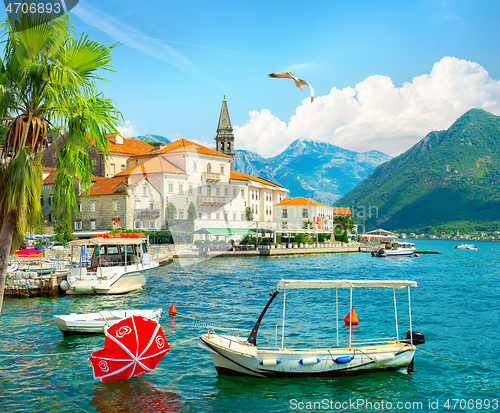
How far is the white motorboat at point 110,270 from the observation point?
26.4 metres

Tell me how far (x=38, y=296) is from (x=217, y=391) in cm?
1862

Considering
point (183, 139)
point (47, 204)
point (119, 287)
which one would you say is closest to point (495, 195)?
point (183, 139)

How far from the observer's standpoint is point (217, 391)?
11703 mm

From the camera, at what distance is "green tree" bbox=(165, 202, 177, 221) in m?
65.6

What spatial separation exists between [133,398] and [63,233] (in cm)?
4761

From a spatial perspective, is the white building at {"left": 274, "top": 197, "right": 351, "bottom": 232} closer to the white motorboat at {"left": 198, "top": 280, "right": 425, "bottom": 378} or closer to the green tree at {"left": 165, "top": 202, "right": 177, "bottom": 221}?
the green tree at {"left": 165, "top": 202, "right": 177, "bottom": 221}

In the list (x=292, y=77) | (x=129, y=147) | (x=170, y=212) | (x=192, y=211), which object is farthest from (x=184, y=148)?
(x=292, y=77)

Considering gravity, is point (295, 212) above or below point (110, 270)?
above

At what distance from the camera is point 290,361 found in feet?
40.0

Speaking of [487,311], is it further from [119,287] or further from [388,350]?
[119,287]

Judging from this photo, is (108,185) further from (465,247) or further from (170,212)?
(465,247)

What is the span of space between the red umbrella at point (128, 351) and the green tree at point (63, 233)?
1775 inches

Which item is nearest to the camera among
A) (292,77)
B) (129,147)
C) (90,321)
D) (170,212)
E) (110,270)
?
(292,77)

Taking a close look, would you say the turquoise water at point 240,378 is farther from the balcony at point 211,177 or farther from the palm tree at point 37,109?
the balcony at point 211,177
